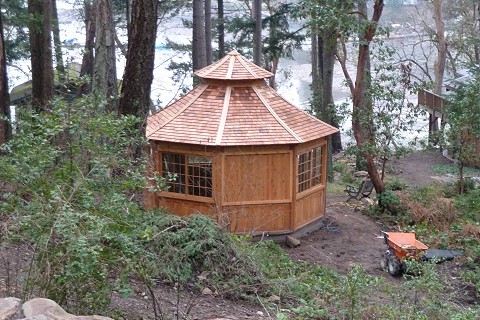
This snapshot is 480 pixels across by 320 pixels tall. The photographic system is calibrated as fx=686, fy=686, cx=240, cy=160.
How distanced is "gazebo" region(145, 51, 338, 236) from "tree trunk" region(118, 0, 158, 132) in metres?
2.06

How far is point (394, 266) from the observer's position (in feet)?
43.9

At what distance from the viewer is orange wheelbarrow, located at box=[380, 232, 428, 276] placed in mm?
12984

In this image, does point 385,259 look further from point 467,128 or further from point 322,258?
point 467,128

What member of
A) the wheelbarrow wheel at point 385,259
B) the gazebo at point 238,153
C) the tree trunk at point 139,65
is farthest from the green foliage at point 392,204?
the tree trunk at point 139,65

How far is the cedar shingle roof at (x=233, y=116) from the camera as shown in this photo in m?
14.9

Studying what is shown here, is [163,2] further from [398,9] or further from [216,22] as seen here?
[398,9]

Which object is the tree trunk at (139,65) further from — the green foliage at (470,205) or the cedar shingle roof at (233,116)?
the green foliage at (470,205)

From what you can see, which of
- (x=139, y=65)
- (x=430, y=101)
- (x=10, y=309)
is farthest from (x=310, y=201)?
(x=430, y=101)

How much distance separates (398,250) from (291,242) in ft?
9.21

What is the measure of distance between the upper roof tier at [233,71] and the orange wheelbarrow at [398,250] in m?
4.87

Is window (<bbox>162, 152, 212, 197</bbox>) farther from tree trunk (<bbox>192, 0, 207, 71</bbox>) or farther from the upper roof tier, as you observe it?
tree trunk (<bbox>192, 0, 207, 71</bbox>)

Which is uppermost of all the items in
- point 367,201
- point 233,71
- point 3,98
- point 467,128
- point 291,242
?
point 233,71

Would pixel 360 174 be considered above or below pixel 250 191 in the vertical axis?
below

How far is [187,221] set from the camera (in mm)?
9562
